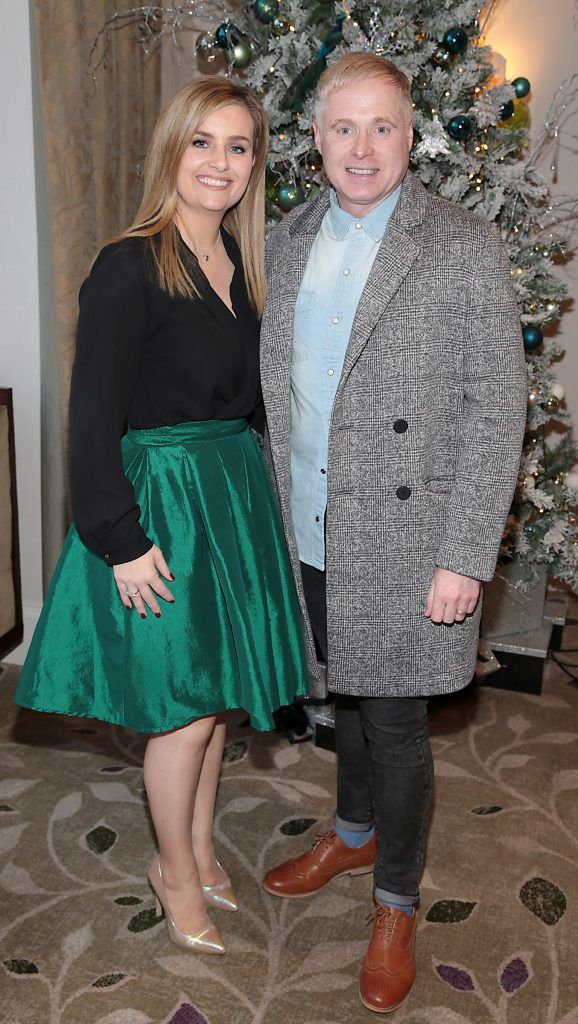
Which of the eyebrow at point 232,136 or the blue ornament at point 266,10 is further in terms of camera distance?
the blue ornament at point 266,10

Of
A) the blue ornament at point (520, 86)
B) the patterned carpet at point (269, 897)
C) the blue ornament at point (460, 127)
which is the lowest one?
the patterned carpet at point (269, 897)

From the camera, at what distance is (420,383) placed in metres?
1.55

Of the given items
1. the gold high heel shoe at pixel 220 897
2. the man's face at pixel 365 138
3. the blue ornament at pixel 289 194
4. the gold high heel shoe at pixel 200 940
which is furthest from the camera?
the blue ornament at pixel 289 194

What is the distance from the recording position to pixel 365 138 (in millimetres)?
1509

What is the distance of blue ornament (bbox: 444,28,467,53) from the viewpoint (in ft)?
7.87

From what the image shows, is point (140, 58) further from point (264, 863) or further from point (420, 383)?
point (264, 863)

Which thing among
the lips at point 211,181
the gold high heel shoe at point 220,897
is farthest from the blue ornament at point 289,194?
the gold high heel shoe at point 220,897

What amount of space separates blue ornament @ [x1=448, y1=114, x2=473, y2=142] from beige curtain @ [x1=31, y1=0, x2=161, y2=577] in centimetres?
97

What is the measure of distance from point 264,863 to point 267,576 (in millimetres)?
775

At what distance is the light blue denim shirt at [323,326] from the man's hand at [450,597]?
0.78 ft

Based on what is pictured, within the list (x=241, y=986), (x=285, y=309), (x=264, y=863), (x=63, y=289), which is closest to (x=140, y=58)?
(x=63, y=289)

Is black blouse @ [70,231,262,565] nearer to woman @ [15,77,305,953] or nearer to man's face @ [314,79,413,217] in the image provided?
woman @ [15,77,305,953]

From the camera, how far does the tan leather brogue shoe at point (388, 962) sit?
5.67ft

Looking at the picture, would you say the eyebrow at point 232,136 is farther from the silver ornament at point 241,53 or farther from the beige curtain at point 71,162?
the silver ornament at point 241,53
